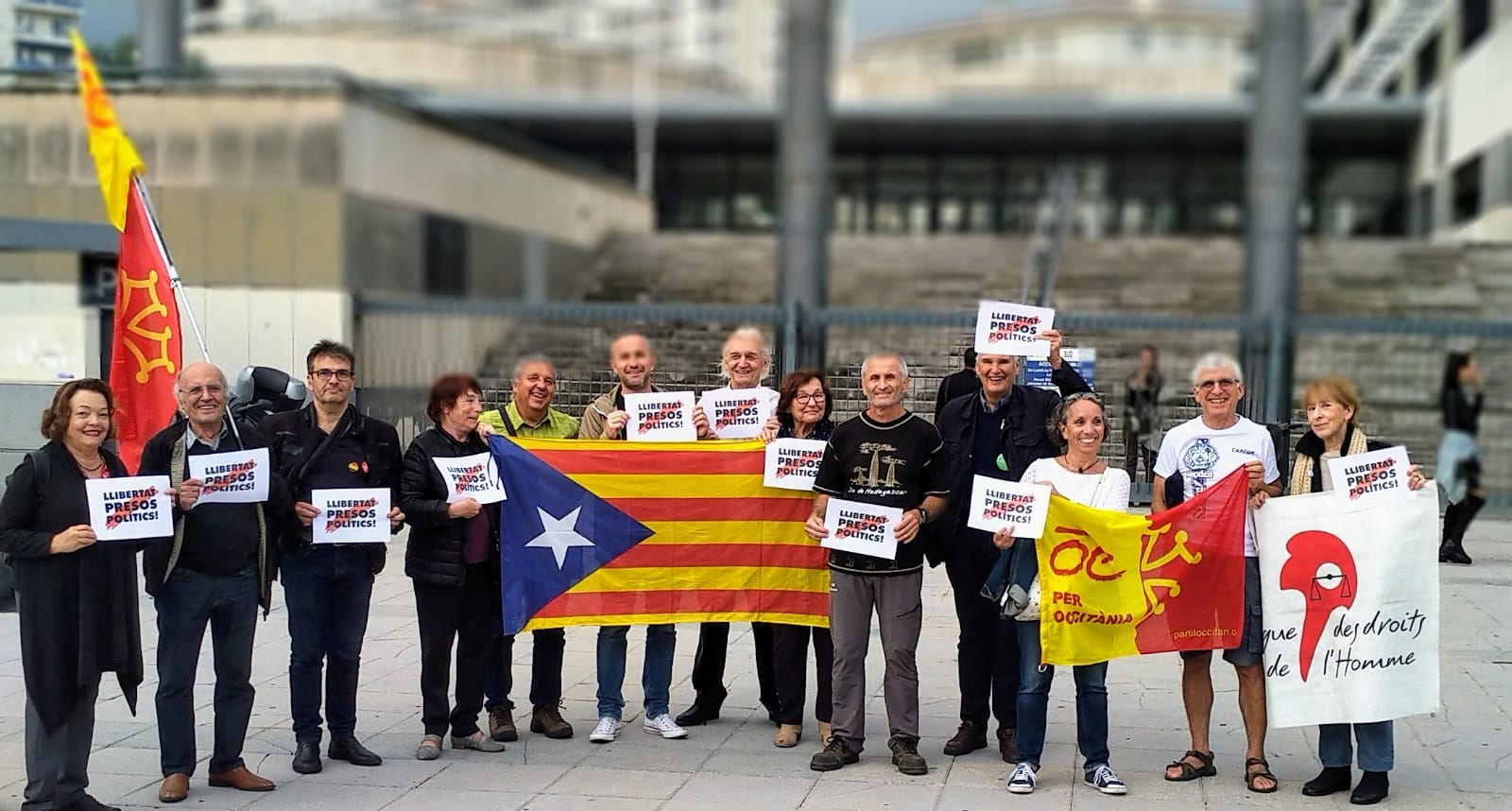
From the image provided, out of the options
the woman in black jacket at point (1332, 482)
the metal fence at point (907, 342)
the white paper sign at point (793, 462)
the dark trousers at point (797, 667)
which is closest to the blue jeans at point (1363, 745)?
the woman in black jacket at point (1332, 482)

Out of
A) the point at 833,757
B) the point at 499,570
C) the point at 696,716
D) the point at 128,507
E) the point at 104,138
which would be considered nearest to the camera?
the point at 128,507

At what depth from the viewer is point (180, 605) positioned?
22.5 ft

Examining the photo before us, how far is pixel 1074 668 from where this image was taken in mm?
7031

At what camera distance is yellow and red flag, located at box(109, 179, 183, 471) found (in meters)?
8.59

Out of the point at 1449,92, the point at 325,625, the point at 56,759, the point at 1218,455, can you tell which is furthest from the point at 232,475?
the point at 1449,92

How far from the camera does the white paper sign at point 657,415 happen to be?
8.00m

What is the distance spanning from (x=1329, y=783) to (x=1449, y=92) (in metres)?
33.3

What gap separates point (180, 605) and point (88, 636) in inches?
18.4

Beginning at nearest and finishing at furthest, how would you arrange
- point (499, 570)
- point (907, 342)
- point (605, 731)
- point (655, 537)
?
point (499, 570)
point (605, 731)
point (655, 537)
point (907, 342)

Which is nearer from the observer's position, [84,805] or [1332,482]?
[84,805]

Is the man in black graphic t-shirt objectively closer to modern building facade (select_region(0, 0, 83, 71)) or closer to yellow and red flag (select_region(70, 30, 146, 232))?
yellow and red flag (select_region(70, 30, 146, 232))

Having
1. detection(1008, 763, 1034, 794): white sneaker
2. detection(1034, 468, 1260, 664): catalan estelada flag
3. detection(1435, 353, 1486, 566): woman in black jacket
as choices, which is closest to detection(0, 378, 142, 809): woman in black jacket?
detection(1008, 763, 1034, 794): white sneaker

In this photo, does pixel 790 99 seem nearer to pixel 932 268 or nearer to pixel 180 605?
pixel 932 268

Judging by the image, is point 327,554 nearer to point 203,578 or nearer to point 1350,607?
point 203,578
